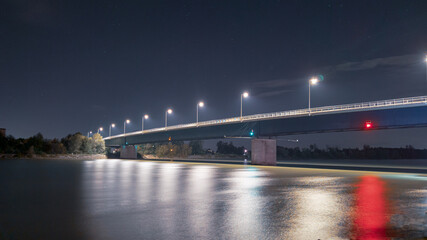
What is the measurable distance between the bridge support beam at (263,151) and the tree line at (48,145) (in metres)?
76.4

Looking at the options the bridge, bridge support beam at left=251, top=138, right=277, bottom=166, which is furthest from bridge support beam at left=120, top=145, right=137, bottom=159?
bridge support beam at left=251, top=138, right=277, bottom=166

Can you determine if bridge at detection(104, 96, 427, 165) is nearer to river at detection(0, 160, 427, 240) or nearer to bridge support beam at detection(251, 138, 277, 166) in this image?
bridge support beam at detection(251, 138, 277, 166)

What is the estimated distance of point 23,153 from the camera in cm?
10612

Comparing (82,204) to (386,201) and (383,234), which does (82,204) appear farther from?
(386,201)

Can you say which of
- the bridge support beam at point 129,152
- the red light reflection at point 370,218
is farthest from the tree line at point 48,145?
the red light reflection at point 370,218

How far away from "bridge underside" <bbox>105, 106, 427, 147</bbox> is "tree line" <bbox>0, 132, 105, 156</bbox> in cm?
5843

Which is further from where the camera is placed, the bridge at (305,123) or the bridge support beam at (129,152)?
the bridge support beam at (129,152)

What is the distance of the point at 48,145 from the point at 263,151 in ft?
307

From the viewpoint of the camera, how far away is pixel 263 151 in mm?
59750

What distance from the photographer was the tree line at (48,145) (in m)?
107

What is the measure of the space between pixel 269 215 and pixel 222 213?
1616 mm

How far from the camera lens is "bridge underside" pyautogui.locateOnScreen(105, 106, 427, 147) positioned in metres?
44.7

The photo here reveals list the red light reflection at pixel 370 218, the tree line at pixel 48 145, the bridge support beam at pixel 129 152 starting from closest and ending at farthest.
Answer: the red light reflection at pixel 370 218
the tree line at pixel 48 145
the bridge support beam at pixel 129 152

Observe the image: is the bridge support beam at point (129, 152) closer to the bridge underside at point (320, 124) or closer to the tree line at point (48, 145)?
the tree line at point (48, 145)
